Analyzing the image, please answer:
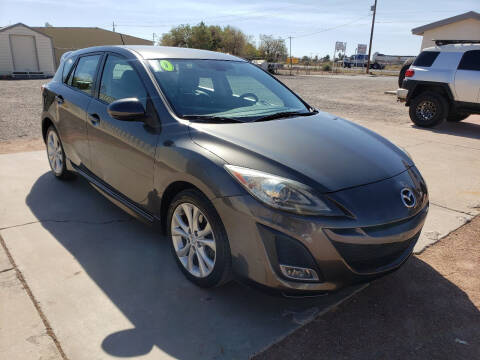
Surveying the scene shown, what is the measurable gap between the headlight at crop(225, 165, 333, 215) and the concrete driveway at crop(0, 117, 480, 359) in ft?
2.64

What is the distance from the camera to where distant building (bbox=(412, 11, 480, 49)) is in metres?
19.3

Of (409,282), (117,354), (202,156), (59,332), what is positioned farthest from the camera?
(409,282)

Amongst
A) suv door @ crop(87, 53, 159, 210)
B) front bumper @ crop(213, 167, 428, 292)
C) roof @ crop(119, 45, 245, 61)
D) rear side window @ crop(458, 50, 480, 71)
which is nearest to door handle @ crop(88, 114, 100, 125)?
suv door @ crop(87, 53, 159, 210)

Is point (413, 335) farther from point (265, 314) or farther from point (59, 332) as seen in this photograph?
point (59, 332)

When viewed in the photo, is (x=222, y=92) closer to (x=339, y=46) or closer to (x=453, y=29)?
(x=453, y=29)

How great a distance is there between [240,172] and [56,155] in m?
3.35

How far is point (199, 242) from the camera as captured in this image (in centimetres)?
269

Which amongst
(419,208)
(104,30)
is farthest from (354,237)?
(104,30)

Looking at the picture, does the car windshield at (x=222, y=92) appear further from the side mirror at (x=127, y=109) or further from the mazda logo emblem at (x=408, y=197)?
the mazda logo emblem at (x=408, y=197)

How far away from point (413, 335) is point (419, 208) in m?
0.81

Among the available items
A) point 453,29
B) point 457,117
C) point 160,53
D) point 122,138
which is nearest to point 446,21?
point 453,29

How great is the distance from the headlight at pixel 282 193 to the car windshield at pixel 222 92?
81 centimetres

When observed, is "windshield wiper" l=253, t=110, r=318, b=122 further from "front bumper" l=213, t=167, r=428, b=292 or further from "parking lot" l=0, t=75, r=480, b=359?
"parking lot" l=0, t=75, r=480, b=359

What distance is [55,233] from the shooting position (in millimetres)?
3596
